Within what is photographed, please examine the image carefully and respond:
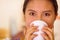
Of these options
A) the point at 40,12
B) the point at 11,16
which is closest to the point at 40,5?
the point at 40,12

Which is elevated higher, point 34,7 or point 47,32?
point 34,7

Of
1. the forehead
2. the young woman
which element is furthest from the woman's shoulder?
the forehead

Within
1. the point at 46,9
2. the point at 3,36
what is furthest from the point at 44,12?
the point at 3,36

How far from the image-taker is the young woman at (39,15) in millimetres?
747

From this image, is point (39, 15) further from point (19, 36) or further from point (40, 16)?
point (19, 36)

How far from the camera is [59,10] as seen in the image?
773 millimetres

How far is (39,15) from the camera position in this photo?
743mm

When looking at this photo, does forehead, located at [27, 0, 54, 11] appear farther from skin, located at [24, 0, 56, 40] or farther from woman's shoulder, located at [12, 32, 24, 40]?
woman's shoulder, located at [12, 32, 24, 40]

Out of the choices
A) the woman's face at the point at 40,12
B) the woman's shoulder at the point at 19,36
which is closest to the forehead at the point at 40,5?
the woman's face at the point at 40,12

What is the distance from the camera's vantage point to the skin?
75cm

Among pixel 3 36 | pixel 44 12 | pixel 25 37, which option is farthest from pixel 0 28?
pixel 44 12

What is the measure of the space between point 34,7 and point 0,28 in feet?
0.77

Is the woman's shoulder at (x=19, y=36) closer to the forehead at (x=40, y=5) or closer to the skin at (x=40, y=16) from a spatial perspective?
the skin at (x=40, y=16)

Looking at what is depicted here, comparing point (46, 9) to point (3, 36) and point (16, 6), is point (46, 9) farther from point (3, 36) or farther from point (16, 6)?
point (3, 36)
